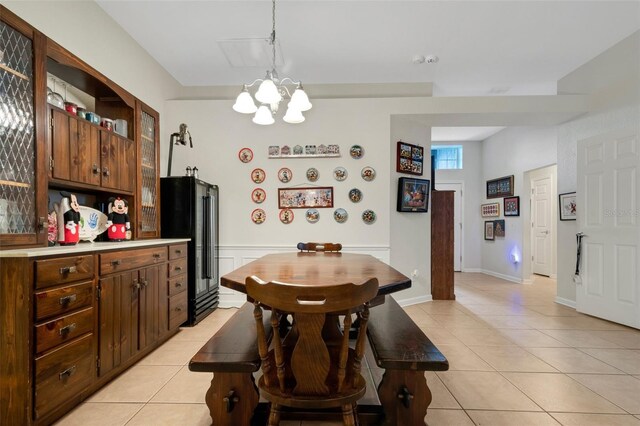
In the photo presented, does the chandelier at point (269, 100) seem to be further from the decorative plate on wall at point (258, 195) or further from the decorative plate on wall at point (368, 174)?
the decorative plate on wall at point (368, 174)

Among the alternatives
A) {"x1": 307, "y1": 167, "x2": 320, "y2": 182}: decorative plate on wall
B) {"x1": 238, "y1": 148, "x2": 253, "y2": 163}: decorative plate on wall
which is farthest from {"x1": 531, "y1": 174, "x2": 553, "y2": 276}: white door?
{"x1": 238, "y1": 148, "x2": 253, "y2": 163}: decorative plate on wall

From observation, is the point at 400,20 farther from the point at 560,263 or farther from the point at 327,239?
the point at 560,263

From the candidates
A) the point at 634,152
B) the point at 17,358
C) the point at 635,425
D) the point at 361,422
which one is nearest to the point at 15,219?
the point at 17,358

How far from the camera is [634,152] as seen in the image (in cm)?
332

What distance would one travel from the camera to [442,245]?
4629 millimetres

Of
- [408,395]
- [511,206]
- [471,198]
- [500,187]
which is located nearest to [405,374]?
[408,395]

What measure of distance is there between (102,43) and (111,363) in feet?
8.97

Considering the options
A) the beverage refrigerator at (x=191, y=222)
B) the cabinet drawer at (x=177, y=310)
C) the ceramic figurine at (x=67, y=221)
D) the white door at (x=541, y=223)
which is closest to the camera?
the ceramic figurine at (x=67, y=221)

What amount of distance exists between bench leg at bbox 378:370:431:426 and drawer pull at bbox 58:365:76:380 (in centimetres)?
178

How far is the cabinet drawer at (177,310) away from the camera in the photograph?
3060 millimetres

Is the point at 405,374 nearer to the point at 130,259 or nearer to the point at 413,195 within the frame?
the point at 130,259

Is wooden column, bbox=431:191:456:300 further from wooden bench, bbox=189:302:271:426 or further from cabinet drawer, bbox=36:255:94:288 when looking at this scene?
cabinet drawer, bbox=36:255:94:288

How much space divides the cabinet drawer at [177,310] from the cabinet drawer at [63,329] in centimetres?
108

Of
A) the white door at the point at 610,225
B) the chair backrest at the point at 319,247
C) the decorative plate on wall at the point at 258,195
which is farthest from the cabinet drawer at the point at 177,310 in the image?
the white door at the point at 610,225
